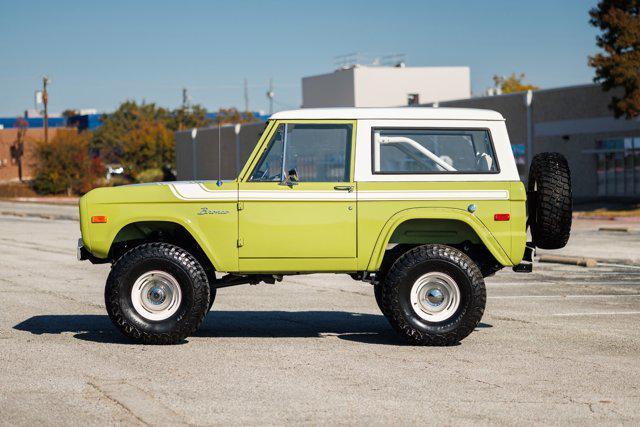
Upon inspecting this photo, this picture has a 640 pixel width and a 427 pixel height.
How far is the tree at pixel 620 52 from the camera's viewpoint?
124 feet

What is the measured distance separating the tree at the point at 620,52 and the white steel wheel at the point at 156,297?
31.0m

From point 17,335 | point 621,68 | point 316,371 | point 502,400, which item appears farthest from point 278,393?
point 621,68

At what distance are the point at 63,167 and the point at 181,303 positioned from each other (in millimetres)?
72609

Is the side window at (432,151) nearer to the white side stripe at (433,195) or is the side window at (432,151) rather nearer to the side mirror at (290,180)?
the white side stripe at (433,195)

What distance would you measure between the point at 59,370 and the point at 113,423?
1.99 metres

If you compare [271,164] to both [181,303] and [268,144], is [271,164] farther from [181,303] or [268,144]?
[181,303]

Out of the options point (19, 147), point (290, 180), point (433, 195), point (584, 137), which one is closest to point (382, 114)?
point (433, 195)

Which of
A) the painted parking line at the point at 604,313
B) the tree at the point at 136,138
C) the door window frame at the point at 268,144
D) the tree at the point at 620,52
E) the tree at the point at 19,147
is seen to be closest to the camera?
the door window frame at the point at 268,144

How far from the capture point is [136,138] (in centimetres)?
9088

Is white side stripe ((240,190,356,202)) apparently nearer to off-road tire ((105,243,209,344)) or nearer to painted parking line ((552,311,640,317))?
off-road tire ((105,243,209,344))

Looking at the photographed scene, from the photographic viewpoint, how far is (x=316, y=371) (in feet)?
28.5

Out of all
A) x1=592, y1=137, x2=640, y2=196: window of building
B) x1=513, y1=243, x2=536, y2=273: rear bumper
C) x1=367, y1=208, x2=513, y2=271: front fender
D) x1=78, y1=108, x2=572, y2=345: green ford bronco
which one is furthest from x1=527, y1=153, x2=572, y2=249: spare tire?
x1=592, y1=137, x2=640, y2=196: window of building

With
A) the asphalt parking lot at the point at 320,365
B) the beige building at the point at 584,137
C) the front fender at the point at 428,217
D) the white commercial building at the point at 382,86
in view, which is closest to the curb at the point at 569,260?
the asphalt parking lot at the point at 320,365

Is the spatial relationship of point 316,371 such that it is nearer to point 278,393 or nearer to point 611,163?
point 278,393
